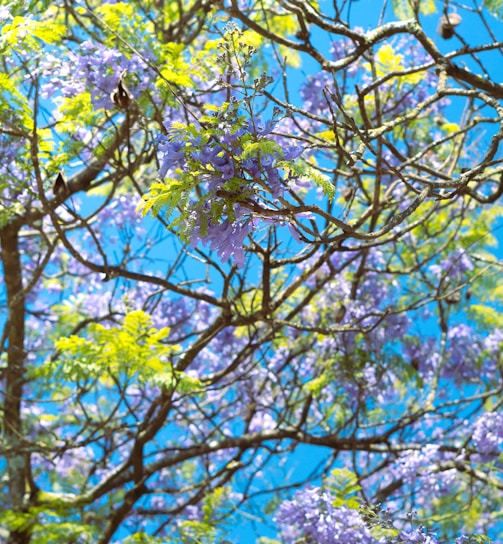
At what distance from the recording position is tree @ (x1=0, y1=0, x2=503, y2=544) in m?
2.38

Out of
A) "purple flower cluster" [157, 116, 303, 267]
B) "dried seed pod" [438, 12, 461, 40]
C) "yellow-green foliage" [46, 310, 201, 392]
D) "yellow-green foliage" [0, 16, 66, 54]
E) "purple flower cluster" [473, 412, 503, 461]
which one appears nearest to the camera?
"purple flower cluster" [157, 116, 303, 267]

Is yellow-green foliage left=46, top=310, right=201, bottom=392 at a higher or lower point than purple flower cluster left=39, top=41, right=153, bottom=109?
lower

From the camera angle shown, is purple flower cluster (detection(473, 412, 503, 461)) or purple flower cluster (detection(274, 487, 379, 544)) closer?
purple flower cluster (detection(274, 487, 379, 544))

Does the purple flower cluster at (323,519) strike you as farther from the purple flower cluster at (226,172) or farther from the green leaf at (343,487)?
the purple flower cluster at (226,172)

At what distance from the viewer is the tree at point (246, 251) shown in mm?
2377

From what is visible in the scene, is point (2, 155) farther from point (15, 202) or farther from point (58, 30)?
point (58, 30)

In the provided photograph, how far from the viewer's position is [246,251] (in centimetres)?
341

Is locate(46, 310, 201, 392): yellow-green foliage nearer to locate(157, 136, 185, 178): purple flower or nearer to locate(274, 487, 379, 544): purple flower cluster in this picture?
locate(274, 487, 379, 544): purple flower cluster

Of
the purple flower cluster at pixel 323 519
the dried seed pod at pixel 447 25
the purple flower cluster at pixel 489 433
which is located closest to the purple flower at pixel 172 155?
the purple flower cluster at pixel 323 519

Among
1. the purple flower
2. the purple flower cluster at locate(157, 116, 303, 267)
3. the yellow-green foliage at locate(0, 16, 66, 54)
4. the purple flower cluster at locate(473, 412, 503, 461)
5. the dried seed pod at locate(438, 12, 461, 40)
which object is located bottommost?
the purple flower cluster at locate(157, 116, 303, 267)

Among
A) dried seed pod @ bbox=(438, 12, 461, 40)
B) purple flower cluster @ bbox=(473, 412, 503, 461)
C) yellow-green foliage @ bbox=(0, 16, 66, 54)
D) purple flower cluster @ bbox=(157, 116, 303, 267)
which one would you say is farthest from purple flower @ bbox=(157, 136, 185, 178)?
purple flower cluster @ bbox=(473, 412, 503, 461)

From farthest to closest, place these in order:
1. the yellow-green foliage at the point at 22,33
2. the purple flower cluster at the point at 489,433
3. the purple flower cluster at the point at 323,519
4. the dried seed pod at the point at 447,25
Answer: the purple flower cluster at the point at 489,433, the dried seed pod at the point at 447,25, the purple flower cluster at the point at 323,519, the yellow-green foliage at the point at 22,33

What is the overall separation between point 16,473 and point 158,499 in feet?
9.53

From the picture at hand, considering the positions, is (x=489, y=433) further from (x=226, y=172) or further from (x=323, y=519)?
(x=226, y=172)
